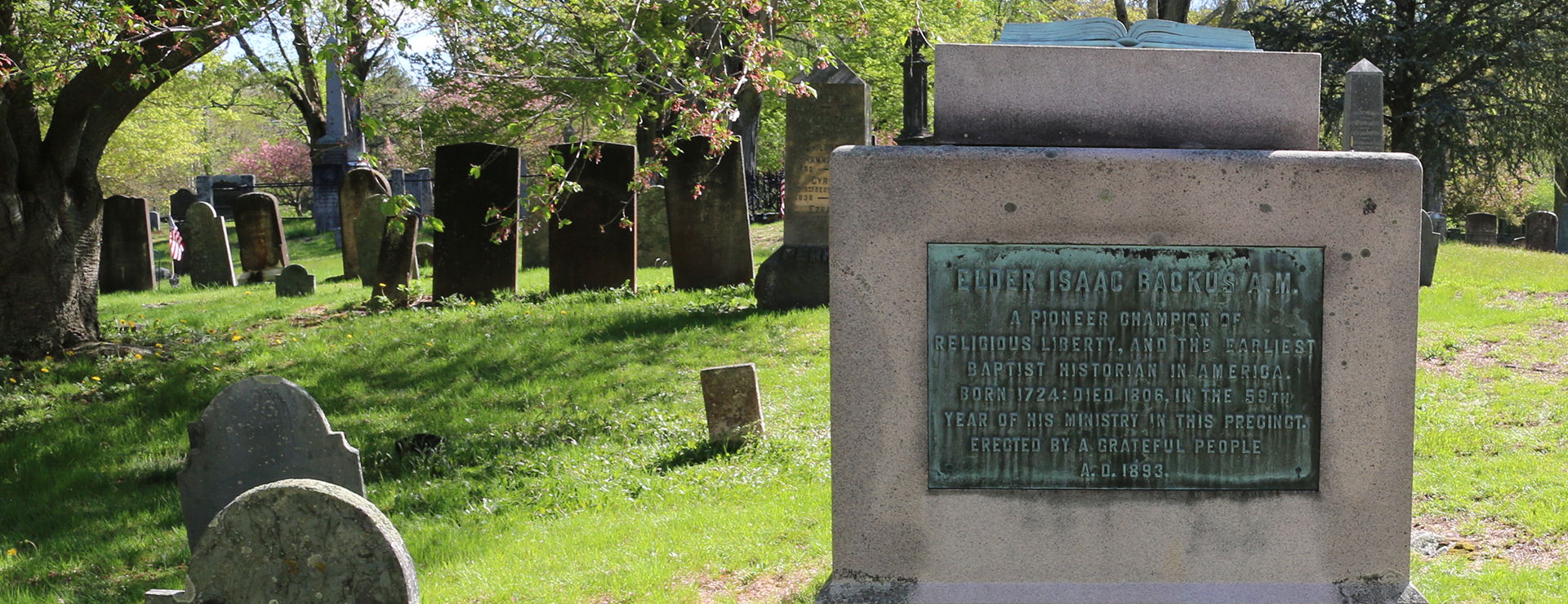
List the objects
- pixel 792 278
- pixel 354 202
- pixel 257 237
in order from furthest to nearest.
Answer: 1. pixel 257 237
2. pixel 354 202
3. pixel 792 278

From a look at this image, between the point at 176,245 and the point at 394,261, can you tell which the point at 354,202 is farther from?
the point at 394,261

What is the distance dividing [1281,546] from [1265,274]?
879 millimetres

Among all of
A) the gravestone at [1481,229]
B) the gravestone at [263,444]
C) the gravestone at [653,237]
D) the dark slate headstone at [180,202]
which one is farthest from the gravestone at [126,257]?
the gravestone at [1481,229]

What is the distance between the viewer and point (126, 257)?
1788cm

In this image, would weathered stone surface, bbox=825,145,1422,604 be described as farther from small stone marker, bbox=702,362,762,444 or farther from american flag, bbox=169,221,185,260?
american flag, bbox=169,221,185,260

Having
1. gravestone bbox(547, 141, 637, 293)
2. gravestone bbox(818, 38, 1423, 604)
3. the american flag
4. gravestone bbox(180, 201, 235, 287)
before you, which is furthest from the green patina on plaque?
the american flag

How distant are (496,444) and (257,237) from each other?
508 inches

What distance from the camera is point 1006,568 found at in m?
3.64

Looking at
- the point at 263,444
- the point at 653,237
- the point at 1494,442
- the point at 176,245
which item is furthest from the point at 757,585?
the point at 176,245

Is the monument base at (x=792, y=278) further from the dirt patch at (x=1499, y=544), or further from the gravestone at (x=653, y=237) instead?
the dirt patch at (x=1499, y=544)

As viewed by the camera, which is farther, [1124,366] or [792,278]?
[792,278]

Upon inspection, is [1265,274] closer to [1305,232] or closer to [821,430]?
[1305,232]

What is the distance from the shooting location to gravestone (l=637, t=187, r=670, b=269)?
1670 centimetres

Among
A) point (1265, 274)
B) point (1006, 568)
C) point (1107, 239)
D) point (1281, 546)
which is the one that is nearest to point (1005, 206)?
point (1107, 239)
